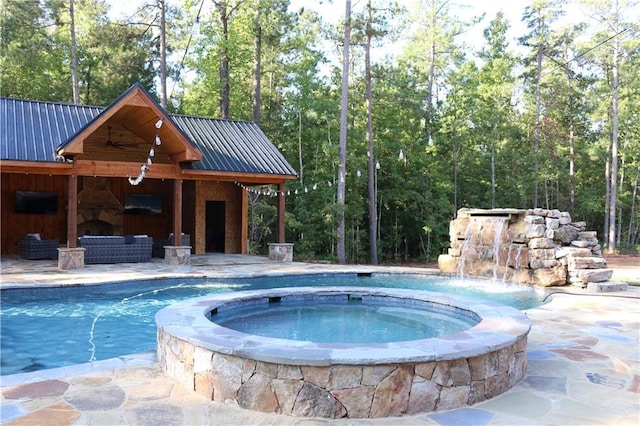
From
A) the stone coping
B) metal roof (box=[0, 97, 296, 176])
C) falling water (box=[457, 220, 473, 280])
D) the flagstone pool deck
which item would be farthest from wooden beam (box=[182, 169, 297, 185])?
the flagstone pool deck

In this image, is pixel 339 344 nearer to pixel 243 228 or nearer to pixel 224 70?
pixel 243 228

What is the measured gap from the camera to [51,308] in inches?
302

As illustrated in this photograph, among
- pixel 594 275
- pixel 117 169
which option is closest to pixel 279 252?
pixel 117 169

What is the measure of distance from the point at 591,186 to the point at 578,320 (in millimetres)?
26056

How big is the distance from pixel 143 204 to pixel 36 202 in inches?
118

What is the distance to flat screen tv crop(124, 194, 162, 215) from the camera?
51.7ft

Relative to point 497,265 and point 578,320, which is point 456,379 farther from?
point 497,265

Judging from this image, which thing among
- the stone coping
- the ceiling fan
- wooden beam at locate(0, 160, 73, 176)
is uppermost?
the ceiling fan

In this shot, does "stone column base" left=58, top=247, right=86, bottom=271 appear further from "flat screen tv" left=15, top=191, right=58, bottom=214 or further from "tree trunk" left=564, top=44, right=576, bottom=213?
"tree trunk" left=564, top=44, right=576, bottom=213

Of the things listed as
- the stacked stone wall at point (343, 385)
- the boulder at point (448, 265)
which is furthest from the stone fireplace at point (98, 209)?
the stacked stone wall at point (343, 385)

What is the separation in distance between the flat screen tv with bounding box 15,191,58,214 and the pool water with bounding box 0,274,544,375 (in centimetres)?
680

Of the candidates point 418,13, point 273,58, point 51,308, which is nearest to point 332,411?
point 51,308

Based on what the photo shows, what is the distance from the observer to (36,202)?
47.5 feet

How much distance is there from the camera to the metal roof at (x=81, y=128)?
11.7m
